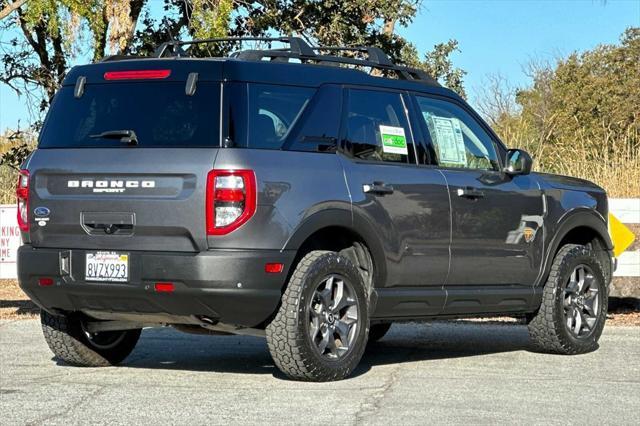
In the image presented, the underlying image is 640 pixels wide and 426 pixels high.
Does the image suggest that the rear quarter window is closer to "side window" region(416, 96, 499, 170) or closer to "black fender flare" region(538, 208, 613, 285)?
"side window" region(416, 96, 499, 170)

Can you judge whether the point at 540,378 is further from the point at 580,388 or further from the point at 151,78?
the point at 151,78

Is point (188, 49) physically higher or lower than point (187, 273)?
higher

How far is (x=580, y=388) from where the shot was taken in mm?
8414

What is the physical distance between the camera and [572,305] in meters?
10.5

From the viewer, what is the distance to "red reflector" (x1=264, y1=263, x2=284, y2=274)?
801 cm

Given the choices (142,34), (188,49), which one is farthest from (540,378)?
(142,34)

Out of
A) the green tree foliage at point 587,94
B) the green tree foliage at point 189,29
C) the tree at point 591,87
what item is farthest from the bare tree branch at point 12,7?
the tree at point 591,87

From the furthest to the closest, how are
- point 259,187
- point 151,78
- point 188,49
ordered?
1. point 188,49
2. point 151,78
3. point 259,187

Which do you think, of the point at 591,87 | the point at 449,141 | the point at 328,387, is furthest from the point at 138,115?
the point at 591,87

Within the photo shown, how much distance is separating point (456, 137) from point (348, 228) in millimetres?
1632

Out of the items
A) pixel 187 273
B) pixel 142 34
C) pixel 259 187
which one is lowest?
pixel 187 273

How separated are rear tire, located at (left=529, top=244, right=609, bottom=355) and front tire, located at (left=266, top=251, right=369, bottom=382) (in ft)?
6.73

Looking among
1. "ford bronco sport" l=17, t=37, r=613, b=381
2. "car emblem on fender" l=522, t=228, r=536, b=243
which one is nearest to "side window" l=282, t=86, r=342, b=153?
"ford bronco sport" l=17, t=37, r=613, b=381

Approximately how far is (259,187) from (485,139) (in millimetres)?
2760
